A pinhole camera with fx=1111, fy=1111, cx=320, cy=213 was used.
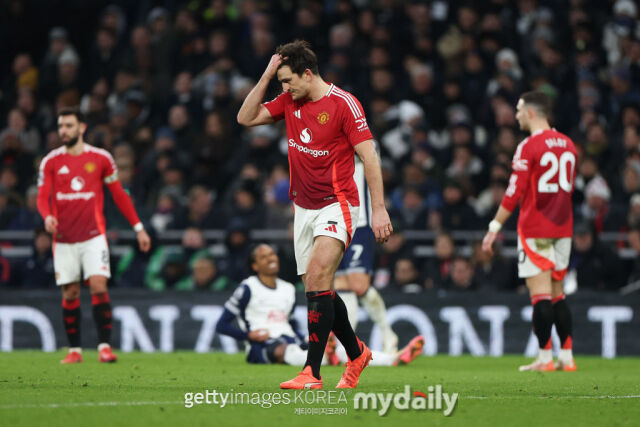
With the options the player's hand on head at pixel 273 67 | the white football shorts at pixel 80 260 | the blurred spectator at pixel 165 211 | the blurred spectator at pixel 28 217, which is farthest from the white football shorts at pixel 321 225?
the blurred spectator at pixel 28 217

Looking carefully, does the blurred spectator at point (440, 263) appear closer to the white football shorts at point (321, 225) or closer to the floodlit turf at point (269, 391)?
the floodlit turf at point (269, 391)

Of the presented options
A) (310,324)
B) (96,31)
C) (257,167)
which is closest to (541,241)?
(310,324)

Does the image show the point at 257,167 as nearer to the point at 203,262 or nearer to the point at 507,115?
the point at 203,262

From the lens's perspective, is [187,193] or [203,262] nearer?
[203,262]

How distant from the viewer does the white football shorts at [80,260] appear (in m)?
10.6

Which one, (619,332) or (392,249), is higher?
(392,249)

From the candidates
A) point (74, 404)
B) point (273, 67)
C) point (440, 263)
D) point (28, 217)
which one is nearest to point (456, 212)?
point (440, 263)

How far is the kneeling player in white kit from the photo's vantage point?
10547 millimetres

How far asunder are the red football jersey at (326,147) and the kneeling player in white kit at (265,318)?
10.9ft

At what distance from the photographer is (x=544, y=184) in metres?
9.93

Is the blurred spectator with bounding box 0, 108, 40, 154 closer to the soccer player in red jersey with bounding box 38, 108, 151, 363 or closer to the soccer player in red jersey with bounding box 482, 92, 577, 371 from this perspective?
the soccer player in red jersey with bounding box 38, 108, 151, 363

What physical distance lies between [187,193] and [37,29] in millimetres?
5832

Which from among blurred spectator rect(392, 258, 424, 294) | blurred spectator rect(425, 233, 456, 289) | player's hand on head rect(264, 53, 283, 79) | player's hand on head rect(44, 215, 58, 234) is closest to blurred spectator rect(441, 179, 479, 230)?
blurred spectator rect(425, 233, 456, 289)

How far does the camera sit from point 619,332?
1302 cm
